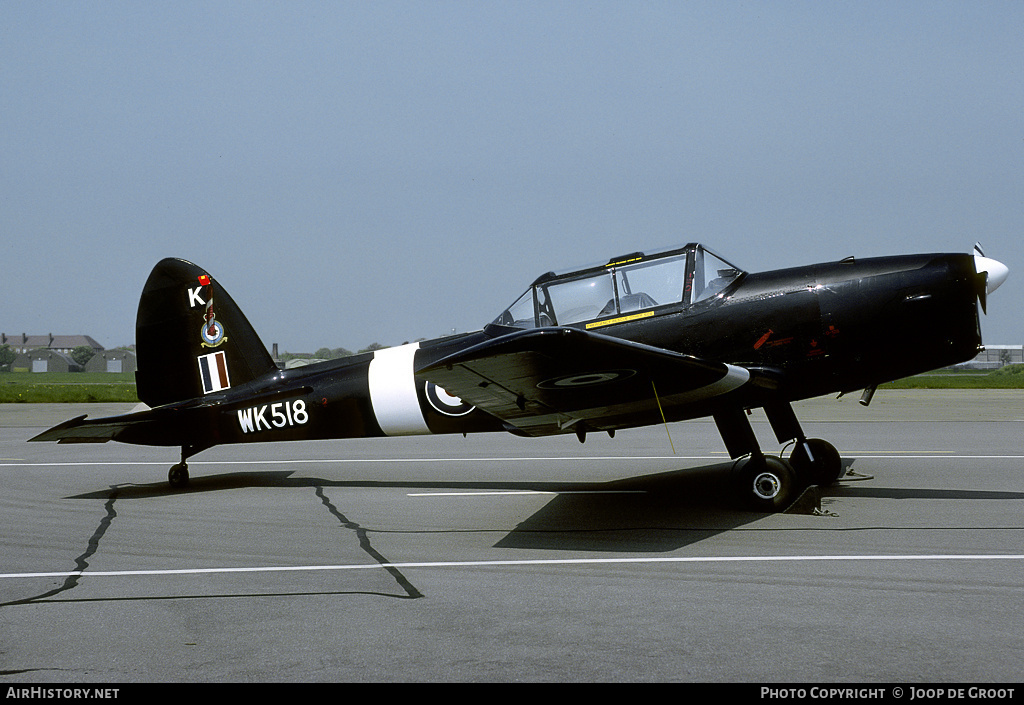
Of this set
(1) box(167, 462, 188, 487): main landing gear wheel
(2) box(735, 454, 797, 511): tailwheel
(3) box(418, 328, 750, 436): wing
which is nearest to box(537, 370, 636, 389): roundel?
(3) box(418, 328, 750, 436): wing

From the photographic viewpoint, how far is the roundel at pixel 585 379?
634 cm

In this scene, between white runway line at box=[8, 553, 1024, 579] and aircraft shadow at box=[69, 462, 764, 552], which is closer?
white runway line at box=[8, 553, 1024, 579]

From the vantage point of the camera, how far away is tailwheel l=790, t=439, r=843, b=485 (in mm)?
8438

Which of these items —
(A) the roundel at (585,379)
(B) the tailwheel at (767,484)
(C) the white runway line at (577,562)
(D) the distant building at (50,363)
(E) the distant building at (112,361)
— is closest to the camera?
(C) the white runway line at (577,562)

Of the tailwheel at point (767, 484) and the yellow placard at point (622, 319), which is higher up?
the yellow placard at point (622, 319)

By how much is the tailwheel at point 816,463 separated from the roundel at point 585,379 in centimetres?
288

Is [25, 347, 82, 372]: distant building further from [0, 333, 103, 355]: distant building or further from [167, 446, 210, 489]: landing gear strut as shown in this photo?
[167, 446, 210, 489]: landing gear strut

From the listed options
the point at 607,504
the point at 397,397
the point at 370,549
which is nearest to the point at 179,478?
the point at 397,397

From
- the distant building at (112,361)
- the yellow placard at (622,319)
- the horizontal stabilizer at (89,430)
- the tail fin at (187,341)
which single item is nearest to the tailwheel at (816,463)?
the yellow placard at (622,319)

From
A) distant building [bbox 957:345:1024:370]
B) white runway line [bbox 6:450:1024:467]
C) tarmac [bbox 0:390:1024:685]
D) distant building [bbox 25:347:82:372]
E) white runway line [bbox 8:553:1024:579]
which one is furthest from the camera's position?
distant building [bbox 25:347:82:372]

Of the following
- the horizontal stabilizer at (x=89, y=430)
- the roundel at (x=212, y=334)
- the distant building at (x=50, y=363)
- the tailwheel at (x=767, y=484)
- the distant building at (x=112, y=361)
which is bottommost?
the distant building at (x=112, y=361)

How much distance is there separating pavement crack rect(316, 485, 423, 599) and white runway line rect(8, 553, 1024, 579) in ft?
0.39

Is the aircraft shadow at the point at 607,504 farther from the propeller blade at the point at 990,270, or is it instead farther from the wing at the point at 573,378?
the propeller blade at the point at 990,270

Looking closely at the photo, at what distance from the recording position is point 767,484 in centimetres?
742
